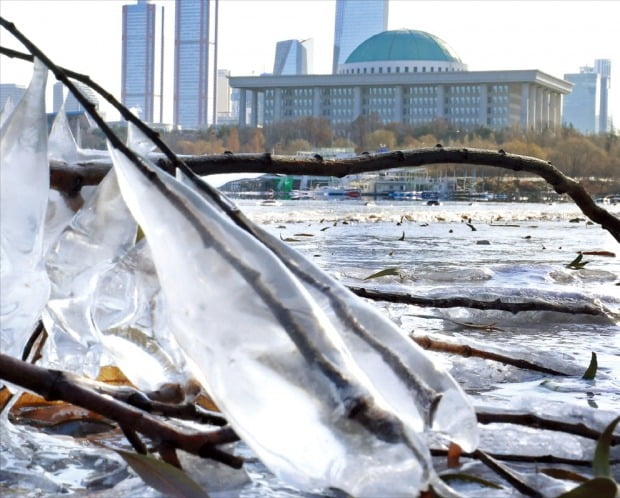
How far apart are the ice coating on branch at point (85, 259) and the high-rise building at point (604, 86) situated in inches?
3316

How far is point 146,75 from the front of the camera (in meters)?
72.4

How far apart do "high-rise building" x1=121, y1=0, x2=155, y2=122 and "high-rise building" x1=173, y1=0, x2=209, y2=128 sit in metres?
1.99

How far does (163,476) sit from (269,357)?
0.43 ft

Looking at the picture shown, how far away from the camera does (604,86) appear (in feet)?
289

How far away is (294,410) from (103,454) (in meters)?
0.32

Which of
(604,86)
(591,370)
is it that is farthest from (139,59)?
(591,370)

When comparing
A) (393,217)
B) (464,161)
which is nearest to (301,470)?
(464,161)

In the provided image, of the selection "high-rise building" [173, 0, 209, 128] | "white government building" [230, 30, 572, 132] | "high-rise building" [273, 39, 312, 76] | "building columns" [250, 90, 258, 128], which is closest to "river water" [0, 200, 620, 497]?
"white government building" [230, 30, 572, 132]

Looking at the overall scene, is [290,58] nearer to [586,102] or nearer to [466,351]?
[586,102]

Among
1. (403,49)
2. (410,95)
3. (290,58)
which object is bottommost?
(410,95)

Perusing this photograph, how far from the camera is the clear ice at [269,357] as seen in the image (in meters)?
0.33

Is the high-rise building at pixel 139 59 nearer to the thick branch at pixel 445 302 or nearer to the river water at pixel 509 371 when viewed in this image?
the river water at pixel 509 371

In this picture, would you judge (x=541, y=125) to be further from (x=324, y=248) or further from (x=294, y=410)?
(x=294, y=410)

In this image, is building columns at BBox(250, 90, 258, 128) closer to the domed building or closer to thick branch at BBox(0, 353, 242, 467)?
the domed building
